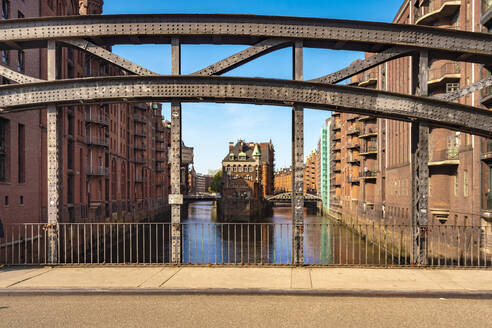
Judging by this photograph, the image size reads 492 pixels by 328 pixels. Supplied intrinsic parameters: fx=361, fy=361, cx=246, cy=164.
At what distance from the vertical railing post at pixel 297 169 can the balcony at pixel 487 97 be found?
15408 millimetres

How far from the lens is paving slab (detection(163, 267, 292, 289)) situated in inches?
325

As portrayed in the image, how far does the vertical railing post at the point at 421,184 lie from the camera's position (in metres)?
10.1

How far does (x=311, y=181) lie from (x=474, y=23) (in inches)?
6348

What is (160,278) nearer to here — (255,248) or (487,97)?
(255,248)

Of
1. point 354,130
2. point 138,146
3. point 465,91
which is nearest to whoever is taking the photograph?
point 465,91

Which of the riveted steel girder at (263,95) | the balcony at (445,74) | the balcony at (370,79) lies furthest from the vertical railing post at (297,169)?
the balcony at (370,79)

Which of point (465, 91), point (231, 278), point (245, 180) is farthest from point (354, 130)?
point (231, 278)

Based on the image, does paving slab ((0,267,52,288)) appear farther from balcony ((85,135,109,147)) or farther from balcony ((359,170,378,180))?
balcony ((359,170,378,180))

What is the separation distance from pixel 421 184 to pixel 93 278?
908cm

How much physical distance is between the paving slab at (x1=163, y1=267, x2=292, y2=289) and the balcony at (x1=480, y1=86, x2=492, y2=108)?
17.5 metres

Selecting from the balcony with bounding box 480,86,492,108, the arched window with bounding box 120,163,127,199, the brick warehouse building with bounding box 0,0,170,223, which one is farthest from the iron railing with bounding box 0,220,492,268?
the arched window with bounding box 120,163,127,199

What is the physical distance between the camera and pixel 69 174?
34.3m

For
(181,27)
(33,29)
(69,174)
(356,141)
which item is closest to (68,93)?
(33,29)

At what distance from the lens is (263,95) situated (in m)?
9.99
